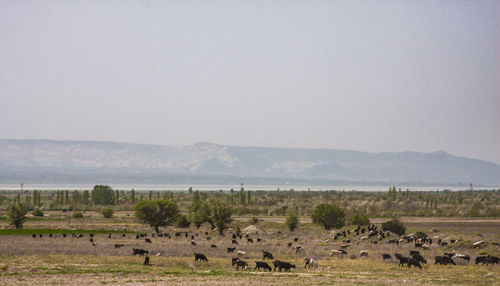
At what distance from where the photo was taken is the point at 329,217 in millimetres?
70500

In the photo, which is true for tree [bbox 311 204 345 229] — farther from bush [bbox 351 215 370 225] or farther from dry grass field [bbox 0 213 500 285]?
dry grass field [bbox 0 213 500 285]

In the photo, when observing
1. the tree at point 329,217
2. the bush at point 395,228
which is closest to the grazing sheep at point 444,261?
the bush at point 395,228

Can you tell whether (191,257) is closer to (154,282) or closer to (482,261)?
(154,282)

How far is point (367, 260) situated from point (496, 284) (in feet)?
39.0

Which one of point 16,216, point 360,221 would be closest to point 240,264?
point 360,221

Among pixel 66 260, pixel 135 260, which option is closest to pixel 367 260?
pixel 135 260

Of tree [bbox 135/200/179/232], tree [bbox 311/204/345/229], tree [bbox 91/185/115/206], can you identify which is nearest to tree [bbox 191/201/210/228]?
tree [bbox 135/200/179/232]

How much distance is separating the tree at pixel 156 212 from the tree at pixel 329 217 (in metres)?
16.6

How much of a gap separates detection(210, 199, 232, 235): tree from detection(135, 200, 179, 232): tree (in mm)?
4709

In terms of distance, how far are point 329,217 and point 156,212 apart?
1974cm

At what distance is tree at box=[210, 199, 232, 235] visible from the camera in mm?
67062

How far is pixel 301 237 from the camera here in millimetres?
61594

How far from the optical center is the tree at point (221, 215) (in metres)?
67.1

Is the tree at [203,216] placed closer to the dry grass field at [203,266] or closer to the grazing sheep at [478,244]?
the dry grass field at [203,266]
